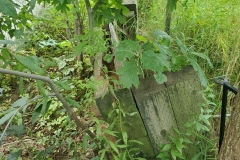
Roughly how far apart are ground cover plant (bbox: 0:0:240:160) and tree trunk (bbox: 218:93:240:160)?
188 millimetres

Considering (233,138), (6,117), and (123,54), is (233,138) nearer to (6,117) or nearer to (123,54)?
(123,54)

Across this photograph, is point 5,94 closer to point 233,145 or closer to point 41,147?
point 41,147

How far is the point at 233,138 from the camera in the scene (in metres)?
1.23

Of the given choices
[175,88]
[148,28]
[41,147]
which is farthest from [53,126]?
[175,88]

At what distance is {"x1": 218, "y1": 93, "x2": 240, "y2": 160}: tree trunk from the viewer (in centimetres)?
120

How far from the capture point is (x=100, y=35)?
1366 mm

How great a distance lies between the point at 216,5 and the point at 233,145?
1941mm

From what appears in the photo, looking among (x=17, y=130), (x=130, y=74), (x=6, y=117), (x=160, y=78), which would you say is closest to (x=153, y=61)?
(x=130, y=74)

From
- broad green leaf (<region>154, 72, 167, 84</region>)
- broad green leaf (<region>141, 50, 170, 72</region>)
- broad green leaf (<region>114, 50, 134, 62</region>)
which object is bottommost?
broad green leaf (<region>154, 72, 167, 84</region>)

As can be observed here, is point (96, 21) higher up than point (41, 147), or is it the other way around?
point (96, 21)

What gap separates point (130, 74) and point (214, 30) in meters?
1.56

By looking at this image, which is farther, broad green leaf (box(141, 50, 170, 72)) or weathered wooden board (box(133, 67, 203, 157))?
weathered wooden board (box(133, 67, 203, 157))

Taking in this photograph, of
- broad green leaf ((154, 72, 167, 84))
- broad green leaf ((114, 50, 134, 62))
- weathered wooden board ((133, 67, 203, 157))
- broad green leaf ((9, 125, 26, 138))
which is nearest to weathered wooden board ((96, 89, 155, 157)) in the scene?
weathered wooden board ((133, 67, 203, 157))

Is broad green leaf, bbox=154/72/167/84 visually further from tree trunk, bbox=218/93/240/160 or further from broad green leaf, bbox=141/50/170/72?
tree trunk, bbox=218/93/240/160
